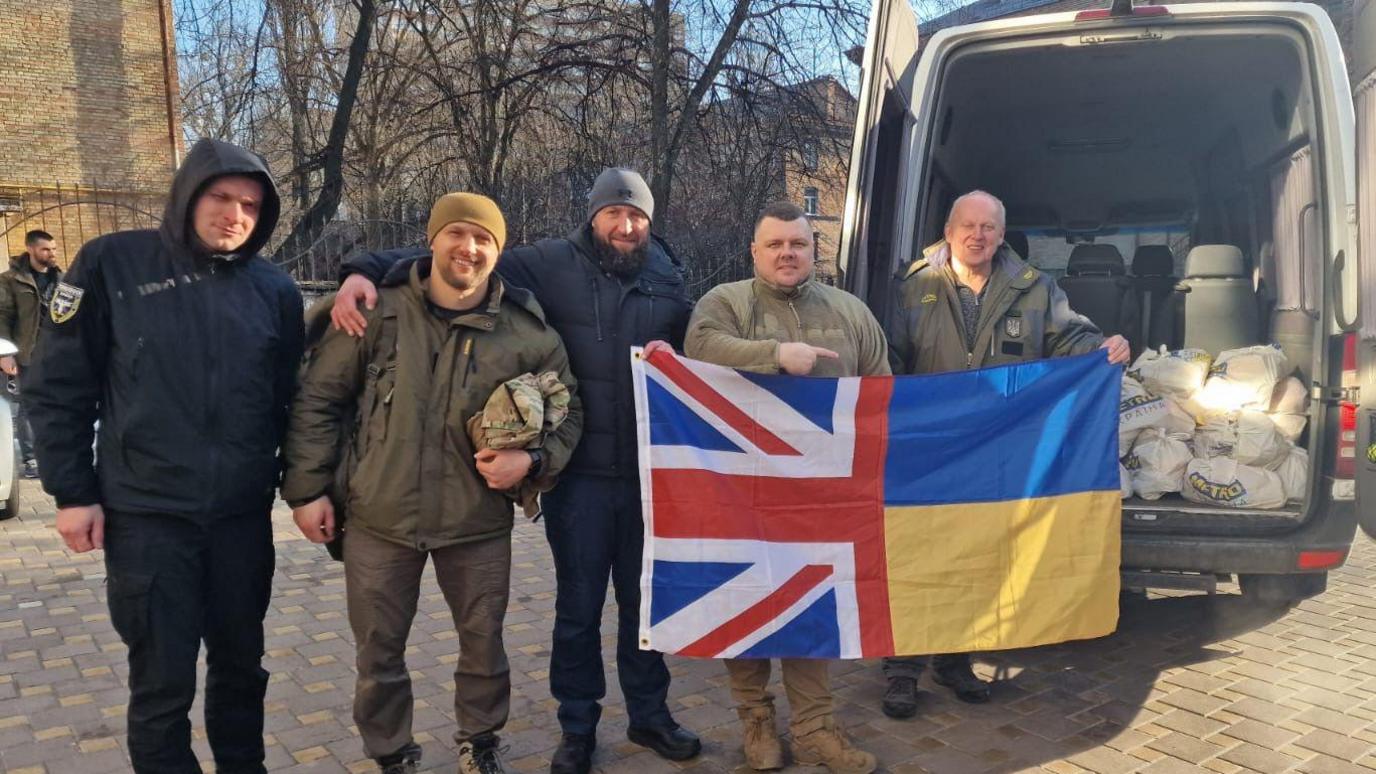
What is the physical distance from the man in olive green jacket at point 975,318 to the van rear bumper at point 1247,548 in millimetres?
835

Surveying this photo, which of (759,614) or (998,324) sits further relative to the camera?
(998,324)

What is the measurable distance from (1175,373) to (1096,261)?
192cm

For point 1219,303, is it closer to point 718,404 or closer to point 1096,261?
point 1096,261

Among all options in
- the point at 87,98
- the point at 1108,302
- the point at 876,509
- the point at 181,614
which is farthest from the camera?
the point at 87,98

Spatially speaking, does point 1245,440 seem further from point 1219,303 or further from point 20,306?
point 20,306

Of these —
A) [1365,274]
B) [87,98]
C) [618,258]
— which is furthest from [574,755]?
[87,98]

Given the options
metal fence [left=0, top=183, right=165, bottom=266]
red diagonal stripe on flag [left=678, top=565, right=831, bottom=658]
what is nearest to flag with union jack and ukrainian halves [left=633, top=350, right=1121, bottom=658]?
red diagonal stripe on flag [left=678, top=565, right=831, bottom=658]

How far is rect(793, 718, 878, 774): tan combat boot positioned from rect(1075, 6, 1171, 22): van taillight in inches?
130

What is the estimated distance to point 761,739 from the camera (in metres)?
3.53

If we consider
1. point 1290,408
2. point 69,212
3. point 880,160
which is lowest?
point 1290,408

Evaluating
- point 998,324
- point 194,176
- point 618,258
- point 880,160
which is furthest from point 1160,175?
point 194,176

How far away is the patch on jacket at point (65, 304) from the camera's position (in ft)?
8.93

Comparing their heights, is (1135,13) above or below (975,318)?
above

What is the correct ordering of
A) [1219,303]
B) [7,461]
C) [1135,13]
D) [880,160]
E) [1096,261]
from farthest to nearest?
[7,461], [1096,261], [1219,303], [880,160], [1135,13]
